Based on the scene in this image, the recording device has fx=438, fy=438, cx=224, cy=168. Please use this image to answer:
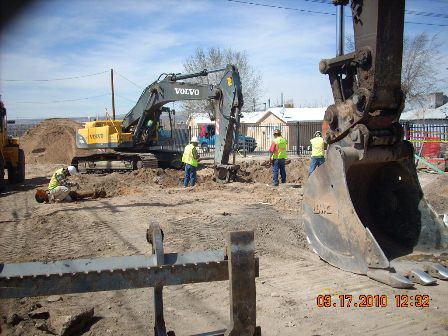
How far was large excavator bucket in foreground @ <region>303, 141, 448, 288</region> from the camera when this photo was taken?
15.7ft

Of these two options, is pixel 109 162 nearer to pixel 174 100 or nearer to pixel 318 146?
pixel 174 100

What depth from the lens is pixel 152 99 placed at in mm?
15875

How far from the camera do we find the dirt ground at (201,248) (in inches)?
161

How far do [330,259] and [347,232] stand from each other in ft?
1.63

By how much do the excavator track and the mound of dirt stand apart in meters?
7.77

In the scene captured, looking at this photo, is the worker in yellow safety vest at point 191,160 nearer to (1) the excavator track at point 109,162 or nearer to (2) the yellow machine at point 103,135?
(1) the excavator track at point 109,162

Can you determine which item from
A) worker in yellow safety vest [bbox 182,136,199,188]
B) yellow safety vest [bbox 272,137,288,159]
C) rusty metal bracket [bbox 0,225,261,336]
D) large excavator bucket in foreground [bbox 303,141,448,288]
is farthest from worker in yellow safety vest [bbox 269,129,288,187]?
rusty metal bracket [bbox 0,225,261,336]

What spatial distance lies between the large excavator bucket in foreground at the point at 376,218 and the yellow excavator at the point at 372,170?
0.01 metres

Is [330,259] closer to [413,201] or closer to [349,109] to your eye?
[413,201]


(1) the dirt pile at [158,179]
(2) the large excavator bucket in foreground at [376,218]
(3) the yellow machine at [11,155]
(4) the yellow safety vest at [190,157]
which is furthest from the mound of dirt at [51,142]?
(2) the large excavator bucket in foreground at [376,218]

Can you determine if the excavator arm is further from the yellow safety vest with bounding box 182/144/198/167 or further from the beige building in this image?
the beige building

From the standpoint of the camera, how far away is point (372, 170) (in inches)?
239

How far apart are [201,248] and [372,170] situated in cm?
270

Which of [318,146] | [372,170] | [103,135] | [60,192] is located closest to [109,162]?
[103,135]
